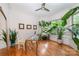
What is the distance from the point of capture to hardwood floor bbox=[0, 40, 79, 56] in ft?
4.85

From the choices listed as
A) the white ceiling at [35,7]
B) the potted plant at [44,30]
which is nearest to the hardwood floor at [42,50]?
the potted plant at [44,30]

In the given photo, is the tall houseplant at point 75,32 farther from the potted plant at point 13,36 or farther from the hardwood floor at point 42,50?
the potted plant at point 13,36

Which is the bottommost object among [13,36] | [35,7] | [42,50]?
[42,50]

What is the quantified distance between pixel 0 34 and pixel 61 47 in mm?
773

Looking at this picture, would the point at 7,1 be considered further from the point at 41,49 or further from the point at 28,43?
the point at 41,49

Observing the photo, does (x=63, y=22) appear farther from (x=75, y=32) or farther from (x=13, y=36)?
(x=13, y=36)

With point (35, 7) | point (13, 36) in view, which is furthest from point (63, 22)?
Answer: point (13, 36)

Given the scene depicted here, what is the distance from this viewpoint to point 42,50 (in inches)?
58.9

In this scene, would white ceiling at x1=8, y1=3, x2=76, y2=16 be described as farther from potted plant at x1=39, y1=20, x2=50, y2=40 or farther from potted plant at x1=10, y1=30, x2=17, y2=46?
potted plant at x1=10, y1=30, x2=17, y2=46

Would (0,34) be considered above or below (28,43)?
above

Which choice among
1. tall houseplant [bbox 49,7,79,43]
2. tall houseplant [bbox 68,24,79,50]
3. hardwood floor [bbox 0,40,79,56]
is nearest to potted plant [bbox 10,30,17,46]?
hardwood floor [bbox 0,40,79,56]

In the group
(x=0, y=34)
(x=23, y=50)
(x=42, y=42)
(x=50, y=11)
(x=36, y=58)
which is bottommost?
(x=36, y=58)

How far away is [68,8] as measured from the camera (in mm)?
1475

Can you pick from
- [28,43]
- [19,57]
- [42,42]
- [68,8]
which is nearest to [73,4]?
[68,8]
